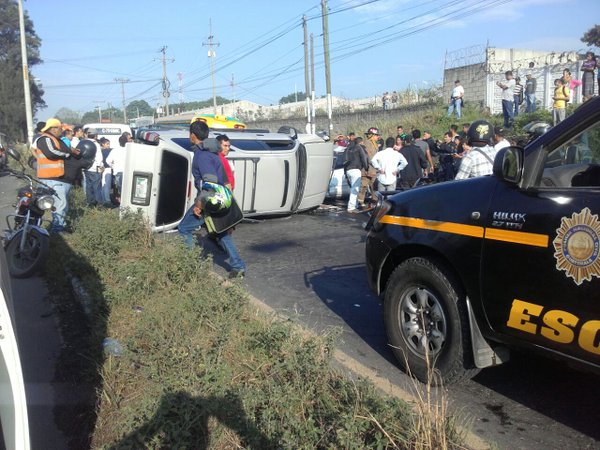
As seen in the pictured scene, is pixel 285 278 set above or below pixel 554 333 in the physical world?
below

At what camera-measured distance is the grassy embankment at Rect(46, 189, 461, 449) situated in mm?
2875

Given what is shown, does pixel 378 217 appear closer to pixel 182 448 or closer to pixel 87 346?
pixel 182 448

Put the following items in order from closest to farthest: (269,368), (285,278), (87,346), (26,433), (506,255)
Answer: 1. (26,433)
2. (506,255)
3. (269,368)
4. (87,346)
5. (285,278)

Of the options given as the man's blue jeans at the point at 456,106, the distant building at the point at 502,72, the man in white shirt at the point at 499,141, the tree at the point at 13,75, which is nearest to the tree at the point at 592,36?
the distant building at the point at 502,72

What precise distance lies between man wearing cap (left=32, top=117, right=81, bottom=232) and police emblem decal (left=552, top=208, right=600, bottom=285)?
7498mm

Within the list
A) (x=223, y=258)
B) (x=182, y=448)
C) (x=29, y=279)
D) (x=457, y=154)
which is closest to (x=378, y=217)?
(x=182, y=448)

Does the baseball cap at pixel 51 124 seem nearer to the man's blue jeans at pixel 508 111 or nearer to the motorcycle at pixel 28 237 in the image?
the motorcycle at pixel 28 237

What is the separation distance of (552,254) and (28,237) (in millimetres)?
6840

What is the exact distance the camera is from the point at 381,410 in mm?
2857

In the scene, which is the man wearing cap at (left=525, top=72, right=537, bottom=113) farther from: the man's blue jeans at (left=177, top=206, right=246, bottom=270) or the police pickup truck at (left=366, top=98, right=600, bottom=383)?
the police pickup truck at (left=366, top=98, right=600, bottom=383)

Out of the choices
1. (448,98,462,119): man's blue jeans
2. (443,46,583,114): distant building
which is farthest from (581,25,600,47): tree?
(448,98,462,119): man's blue jeans

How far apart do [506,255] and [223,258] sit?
5596 millimetres

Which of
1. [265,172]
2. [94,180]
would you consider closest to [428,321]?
[265,172]

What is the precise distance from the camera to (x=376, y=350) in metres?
4.75
